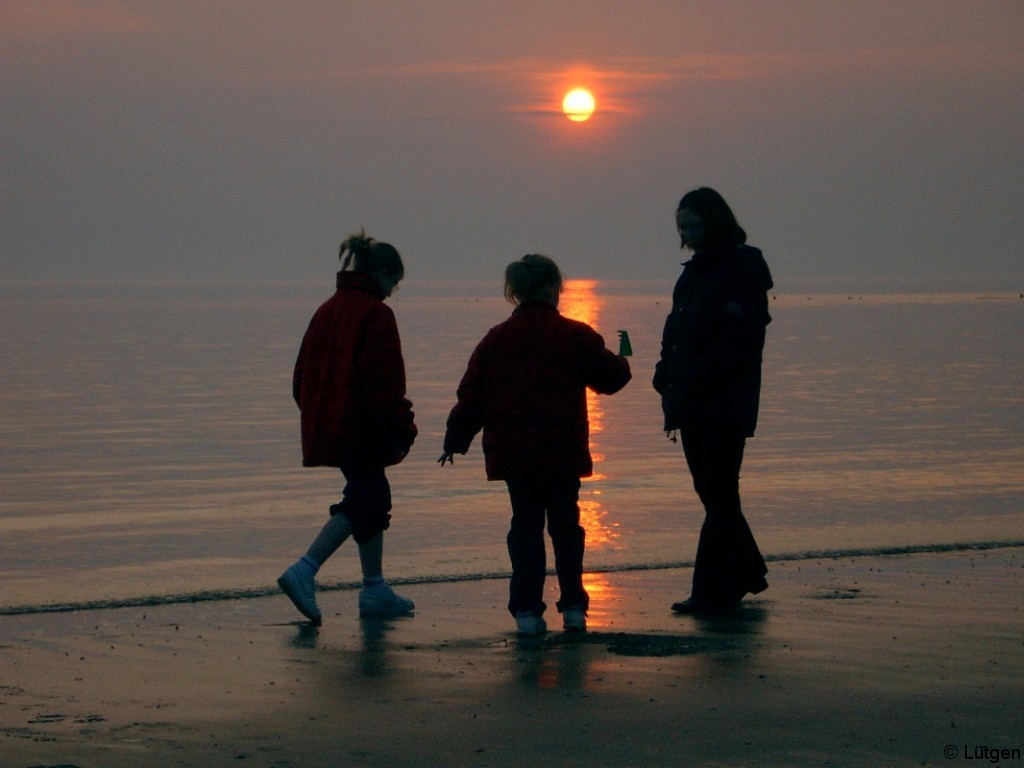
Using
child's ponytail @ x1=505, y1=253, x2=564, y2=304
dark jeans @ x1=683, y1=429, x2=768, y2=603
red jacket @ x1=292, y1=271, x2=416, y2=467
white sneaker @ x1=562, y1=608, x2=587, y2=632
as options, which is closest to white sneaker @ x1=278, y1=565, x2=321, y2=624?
red jacket @ x1=292, y1=271, x2=416, y2=467

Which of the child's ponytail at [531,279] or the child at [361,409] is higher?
the child's ponytail at [531,279]

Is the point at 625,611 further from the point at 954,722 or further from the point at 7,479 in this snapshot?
the point at 7,479

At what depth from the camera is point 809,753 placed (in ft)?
14.2

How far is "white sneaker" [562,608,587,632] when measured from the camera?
20.8 ft

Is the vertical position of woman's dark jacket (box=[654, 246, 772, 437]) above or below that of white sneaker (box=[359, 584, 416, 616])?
above

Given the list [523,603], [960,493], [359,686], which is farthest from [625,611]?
[960,493]

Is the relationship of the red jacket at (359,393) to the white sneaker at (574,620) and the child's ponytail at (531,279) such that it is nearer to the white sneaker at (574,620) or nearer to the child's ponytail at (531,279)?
the child's ponytail at (531,279)

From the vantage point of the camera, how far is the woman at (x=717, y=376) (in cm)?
681

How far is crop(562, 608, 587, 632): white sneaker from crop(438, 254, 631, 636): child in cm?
15

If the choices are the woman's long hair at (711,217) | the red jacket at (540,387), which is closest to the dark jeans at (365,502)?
the red jacket at (540,387)

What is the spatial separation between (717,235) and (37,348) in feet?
112

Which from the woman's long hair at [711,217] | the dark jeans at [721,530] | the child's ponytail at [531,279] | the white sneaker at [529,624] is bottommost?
the white sneaker at [529,624]

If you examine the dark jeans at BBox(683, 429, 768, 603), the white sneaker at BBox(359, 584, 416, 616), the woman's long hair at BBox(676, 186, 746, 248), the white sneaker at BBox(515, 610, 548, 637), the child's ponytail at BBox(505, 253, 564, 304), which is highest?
the woman's long hair at BBox(676, 186, 746, 248)

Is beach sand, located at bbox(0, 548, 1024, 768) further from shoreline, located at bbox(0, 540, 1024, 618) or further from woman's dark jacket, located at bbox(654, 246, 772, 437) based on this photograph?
woman's dark jacket, located at bbox(654, 246, 772, 437)
